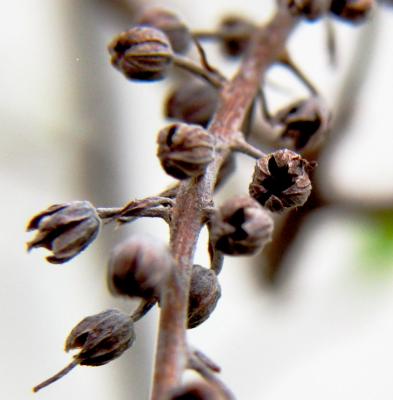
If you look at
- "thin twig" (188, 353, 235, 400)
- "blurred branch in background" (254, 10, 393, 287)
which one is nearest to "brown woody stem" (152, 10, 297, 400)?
"thin twig" (188, 353, 235, 400)

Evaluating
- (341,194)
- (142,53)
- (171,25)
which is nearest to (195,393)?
(142,53)

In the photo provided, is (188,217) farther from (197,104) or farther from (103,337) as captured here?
(197,104)

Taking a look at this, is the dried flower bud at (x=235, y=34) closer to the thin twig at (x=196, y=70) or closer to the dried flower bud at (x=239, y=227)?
the thin twig at (x=196, y=70)

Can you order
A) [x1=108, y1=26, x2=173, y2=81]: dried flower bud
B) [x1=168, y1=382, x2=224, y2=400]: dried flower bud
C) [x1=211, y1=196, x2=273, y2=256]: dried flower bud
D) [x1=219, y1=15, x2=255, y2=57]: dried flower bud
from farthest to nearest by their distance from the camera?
[x1=219, y1=15, x2=255, y2=57]: dried flower bud < [x1=108, y1=26, x2=173, y2=81]: dried flower bud < [x1=211, y1=196, x2=273, y2=256]: dried flower bud < [x1=168, y1=382, x2=224, y2=400]: dried flower bud

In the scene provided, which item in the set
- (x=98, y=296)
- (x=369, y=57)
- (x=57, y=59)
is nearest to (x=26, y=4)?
(x=57, y=59)

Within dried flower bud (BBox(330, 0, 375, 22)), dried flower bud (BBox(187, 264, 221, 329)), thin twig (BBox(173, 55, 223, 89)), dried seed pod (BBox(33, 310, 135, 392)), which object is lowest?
dried seed pod (BBox(33, 310, 135, 392))

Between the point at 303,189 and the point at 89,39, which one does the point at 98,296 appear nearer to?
the point at 89,39

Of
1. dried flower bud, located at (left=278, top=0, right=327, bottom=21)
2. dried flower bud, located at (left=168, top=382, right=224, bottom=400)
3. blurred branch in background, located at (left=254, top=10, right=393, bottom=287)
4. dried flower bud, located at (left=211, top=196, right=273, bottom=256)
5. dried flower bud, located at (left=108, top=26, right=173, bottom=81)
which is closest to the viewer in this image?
dried flower bud, located at (left=168, top=382, right=224, bottom=400)

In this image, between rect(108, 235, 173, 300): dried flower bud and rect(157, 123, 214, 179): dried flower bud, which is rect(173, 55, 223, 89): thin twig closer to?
rect(157, 123, 214, 179): dried flower bud
